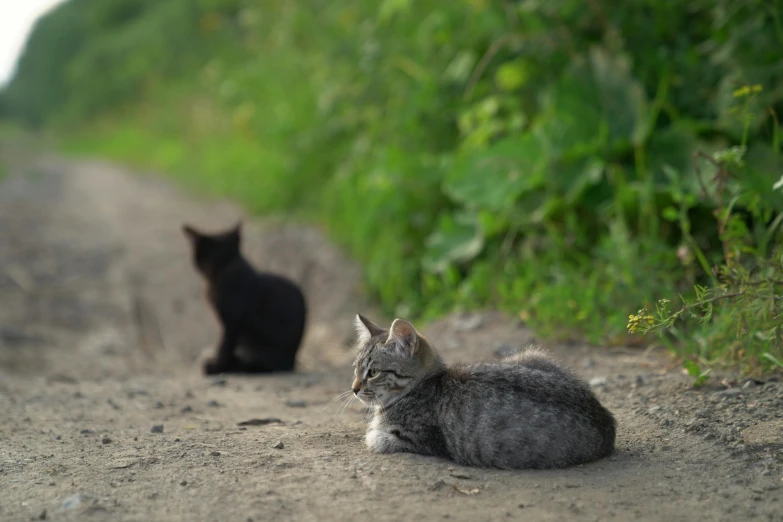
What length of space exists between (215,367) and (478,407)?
9.36 ft

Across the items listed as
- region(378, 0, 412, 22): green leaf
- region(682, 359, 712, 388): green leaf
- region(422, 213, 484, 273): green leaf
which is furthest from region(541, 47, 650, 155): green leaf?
region(682, 359, 712, 388): green leaf

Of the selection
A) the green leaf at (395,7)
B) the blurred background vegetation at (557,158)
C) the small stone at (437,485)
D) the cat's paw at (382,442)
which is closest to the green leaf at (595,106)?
the blurred background vegetation at (557,158)

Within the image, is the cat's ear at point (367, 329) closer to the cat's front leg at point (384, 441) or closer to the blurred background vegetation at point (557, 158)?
the cat's front leg at point (384, 441)

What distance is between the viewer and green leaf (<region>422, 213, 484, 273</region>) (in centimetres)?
655

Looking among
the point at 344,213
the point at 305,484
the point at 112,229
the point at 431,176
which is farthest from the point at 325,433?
the point at 112,229

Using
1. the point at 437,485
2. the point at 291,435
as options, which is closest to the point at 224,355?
the point at 291,435

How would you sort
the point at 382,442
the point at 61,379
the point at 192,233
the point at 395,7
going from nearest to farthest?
the point at 382,442 < the point at 61,379 < the point at 192,233 < the point at 395,7

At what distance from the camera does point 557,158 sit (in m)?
6.09

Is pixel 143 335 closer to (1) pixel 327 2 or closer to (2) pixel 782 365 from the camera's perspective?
(1) pixel 327 2

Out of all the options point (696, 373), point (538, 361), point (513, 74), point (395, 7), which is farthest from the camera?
point (395, 7)

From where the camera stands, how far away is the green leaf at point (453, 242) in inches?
258

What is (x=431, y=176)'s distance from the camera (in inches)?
273

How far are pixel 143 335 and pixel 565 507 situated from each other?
535cm

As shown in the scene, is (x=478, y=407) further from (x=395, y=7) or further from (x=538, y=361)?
(x=395, y=7)
